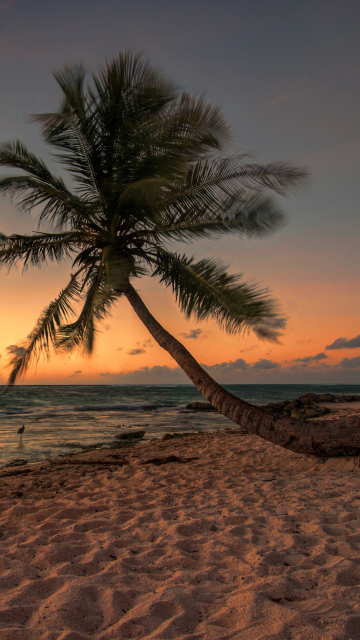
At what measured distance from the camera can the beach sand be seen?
2.19 metres

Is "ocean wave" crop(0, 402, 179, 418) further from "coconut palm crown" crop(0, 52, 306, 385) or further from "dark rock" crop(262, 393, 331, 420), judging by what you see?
"coconut palm crown" crop(0, 52, 306, 385)

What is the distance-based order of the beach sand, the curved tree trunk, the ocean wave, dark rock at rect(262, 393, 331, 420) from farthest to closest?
the ocean wave, dark rock at rect(262, 393, 331, 420), the curved tree trunk, the beach sand

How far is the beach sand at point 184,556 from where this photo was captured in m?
2.19

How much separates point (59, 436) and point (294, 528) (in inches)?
397

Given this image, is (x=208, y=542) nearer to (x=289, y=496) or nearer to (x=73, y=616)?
(x=73, y=616)

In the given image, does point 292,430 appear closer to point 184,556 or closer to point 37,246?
point 184,556

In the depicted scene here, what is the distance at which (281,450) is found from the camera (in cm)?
781

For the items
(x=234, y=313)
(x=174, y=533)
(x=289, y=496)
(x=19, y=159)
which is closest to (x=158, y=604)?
(x=174, y=533)

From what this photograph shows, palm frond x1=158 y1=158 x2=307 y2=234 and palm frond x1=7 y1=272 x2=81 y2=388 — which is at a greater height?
palm frond x1=158 y1=158 x2=307 y2=234

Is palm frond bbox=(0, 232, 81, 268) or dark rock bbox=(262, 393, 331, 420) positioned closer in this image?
palm frond bbox=(0, 232, 81, 268)

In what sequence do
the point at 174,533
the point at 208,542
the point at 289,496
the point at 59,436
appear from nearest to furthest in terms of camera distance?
the point at 208,542 → the point at 174,533 → the point at 289,496 → the point at 59,436

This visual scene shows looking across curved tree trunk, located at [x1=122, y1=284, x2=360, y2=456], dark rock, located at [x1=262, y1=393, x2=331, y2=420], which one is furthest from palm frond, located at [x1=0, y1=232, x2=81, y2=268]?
dark rock, located at [x1=262, y1=393, x2=331, y2=420]

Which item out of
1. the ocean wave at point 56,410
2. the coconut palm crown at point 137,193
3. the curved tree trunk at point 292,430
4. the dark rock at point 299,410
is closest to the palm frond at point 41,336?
the coconut palm crown at point 137,193

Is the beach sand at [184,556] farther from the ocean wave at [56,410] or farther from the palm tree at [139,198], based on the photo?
the ocean wave at [56,410]
